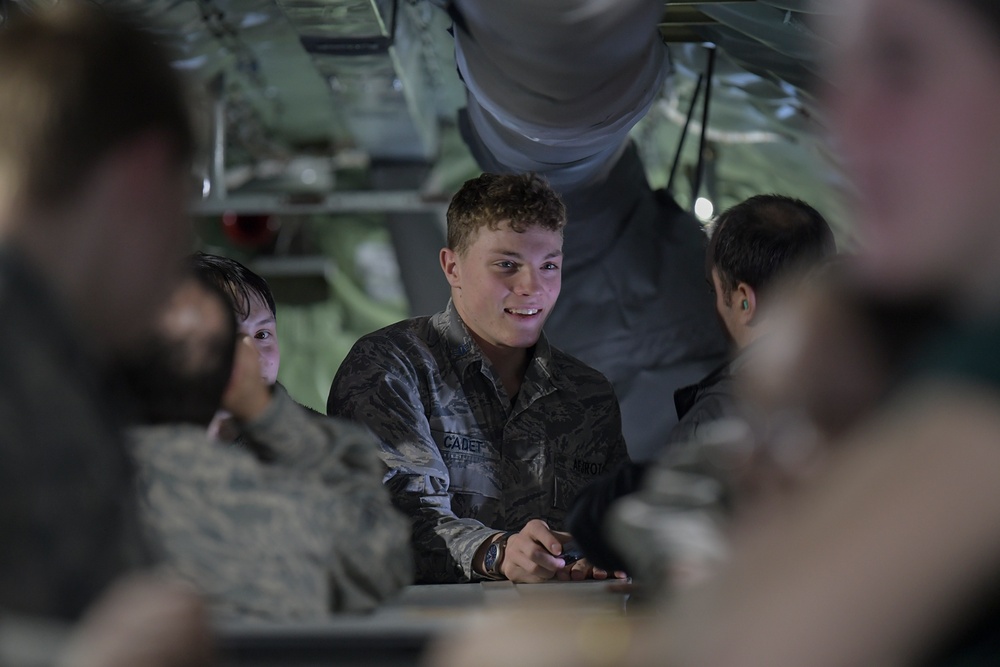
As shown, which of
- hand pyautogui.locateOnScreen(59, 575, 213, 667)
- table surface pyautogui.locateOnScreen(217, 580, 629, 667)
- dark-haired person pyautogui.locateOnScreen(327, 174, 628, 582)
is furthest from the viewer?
dark-haired person pyautogui.locateOnScreen(327, 174, 628, 582)

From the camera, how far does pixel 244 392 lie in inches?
36.8

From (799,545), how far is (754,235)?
1.38m

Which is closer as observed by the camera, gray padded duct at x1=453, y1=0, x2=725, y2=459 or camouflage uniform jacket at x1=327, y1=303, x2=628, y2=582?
camouflage uniform jacket at x1=327, y1=303, x2=628, y2=582

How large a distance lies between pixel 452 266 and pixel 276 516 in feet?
4.46

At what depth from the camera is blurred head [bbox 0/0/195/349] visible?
647mm

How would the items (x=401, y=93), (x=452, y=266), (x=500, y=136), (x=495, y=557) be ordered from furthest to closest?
(x=401, y=93) → (x=500, y=136) → (x=452, y=266) → (x=495, y=557)

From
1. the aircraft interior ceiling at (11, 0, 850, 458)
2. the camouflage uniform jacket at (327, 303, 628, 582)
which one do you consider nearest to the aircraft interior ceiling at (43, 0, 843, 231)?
the aircraft interior ceiling at (11, 0, 850, 458)

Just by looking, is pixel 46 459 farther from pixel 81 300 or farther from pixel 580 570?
pixel 580 570

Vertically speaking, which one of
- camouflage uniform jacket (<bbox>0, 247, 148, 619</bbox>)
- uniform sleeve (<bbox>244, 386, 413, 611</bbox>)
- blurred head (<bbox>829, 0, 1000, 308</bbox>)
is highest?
blurred head (<bbox>829, 0, 1000, 308</bbox>)

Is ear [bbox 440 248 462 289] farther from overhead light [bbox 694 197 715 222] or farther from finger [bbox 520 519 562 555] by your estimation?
overhead light [bbox 694 197 715 222]

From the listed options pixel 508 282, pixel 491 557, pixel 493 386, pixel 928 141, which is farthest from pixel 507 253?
pixel 928 141

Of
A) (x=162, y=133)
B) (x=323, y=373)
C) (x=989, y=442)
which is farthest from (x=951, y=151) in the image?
(x=323, y=373)

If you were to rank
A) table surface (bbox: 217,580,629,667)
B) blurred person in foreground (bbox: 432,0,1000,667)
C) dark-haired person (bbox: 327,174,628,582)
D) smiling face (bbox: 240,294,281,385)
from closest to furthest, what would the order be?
1. blurred person in foreground (bbox: 432,0,1000,667)
2. table surface (bbox: 217,580,629,667)
3. smiling face (bbox: 240,294,281,385)
4. dark-haired person (bbox: 327,174,628,582)

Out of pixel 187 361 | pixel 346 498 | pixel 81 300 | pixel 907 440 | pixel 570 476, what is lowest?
pixel 570 476
